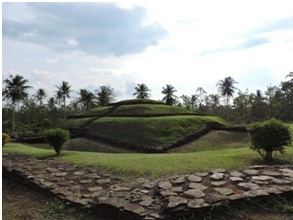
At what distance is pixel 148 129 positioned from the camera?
21219mm

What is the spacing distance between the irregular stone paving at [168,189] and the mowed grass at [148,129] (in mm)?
10993

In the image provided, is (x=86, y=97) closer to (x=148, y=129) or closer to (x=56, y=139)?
(x=148, y=129)

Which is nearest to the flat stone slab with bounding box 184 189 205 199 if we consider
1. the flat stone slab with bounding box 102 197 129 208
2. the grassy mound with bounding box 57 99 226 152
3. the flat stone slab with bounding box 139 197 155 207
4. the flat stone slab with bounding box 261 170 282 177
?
the flat stone slab with bounding box 139 197 155 207

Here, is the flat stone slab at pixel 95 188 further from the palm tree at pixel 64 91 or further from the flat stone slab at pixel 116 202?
the palm tree at pixel 64 91

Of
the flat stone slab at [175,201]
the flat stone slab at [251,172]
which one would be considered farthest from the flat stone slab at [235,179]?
the flat stone slab at [175,201]

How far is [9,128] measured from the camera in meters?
38.9

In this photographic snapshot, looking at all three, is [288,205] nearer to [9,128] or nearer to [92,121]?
[92,121]

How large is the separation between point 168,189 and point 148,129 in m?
15.4

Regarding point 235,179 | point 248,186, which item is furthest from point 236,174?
point 248,186

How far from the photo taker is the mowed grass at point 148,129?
63.8 ft

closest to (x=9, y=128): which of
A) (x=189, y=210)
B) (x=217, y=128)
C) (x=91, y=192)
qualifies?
(x=217, y=128)

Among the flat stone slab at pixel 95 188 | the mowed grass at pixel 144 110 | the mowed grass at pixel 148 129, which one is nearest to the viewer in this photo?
the flat stone slab at pixel 95 188

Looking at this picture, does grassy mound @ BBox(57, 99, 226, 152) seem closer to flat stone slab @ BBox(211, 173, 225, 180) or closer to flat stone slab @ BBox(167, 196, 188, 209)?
flat stone slab @ BBox(211, 173, 225, 180)

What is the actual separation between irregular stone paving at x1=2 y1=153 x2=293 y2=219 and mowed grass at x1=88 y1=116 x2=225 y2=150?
1099 centimetres
